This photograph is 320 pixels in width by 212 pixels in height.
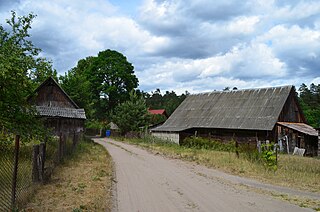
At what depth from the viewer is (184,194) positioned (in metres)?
9.73

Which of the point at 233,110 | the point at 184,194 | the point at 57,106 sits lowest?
the point at 184,194

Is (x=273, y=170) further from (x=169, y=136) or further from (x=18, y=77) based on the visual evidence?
(x=169, y=136)

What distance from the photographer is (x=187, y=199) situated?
29.7 ft

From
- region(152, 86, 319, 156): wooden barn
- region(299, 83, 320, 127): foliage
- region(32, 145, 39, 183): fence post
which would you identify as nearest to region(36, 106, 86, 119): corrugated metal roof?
region(152, 86, 319, 156): wooden barn

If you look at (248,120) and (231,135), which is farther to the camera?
(231,135)

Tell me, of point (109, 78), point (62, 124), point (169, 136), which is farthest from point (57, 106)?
point (109, 78)

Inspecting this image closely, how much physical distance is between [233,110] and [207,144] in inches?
283

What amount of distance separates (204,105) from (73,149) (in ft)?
78.2

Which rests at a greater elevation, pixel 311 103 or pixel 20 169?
pixel 311 103

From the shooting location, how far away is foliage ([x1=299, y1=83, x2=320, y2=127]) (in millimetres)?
51759

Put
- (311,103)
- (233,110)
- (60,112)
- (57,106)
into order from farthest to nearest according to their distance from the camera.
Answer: (311,103)
(233,110)
(57,106)
(60,112)

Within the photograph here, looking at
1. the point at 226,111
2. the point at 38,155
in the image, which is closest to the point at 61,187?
the point at 38,155

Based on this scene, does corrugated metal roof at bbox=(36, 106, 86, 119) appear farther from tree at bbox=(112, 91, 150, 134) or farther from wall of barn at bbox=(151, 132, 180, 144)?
tree at bbox=(112, 91, 150, 134)

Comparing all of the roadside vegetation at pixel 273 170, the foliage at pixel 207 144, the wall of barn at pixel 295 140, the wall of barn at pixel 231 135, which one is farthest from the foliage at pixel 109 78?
the roadside vegetation at pixel 273 170
